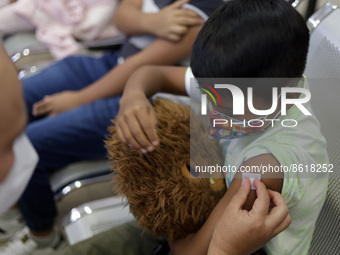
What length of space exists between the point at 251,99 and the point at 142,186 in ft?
0.75

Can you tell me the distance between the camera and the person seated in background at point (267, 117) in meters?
0.52

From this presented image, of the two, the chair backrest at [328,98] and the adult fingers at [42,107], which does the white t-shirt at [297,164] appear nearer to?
the chair backrest at [328,98]

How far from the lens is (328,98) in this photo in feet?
2.24

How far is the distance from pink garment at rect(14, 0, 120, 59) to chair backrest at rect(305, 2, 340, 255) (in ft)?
2.60

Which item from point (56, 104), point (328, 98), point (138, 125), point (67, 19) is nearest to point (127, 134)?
point (138, 125)

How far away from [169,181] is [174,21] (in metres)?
0.49

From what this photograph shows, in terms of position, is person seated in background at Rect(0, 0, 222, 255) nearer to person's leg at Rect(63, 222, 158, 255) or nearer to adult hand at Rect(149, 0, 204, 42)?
adult hand at Rect(149, 0, 204, 42)

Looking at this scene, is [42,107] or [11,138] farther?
[42,107]

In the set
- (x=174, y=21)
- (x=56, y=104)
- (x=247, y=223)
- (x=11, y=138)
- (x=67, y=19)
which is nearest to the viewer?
(x=11, y=138)

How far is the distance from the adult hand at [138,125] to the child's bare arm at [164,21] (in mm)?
325

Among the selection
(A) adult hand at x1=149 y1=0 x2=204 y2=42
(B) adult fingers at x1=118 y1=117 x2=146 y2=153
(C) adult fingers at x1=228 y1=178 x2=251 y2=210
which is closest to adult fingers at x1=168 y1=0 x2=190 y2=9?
(A) adult hand at x1=149 y1=0 x2=204 y2=42

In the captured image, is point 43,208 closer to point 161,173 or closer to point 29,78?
point 29,78

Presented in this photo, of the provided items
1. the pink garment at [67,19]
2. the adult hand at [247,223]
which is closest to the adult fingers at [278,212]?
the adult hand at [247,223]

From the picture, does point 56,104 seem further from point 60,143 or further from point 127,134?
point 127,134
